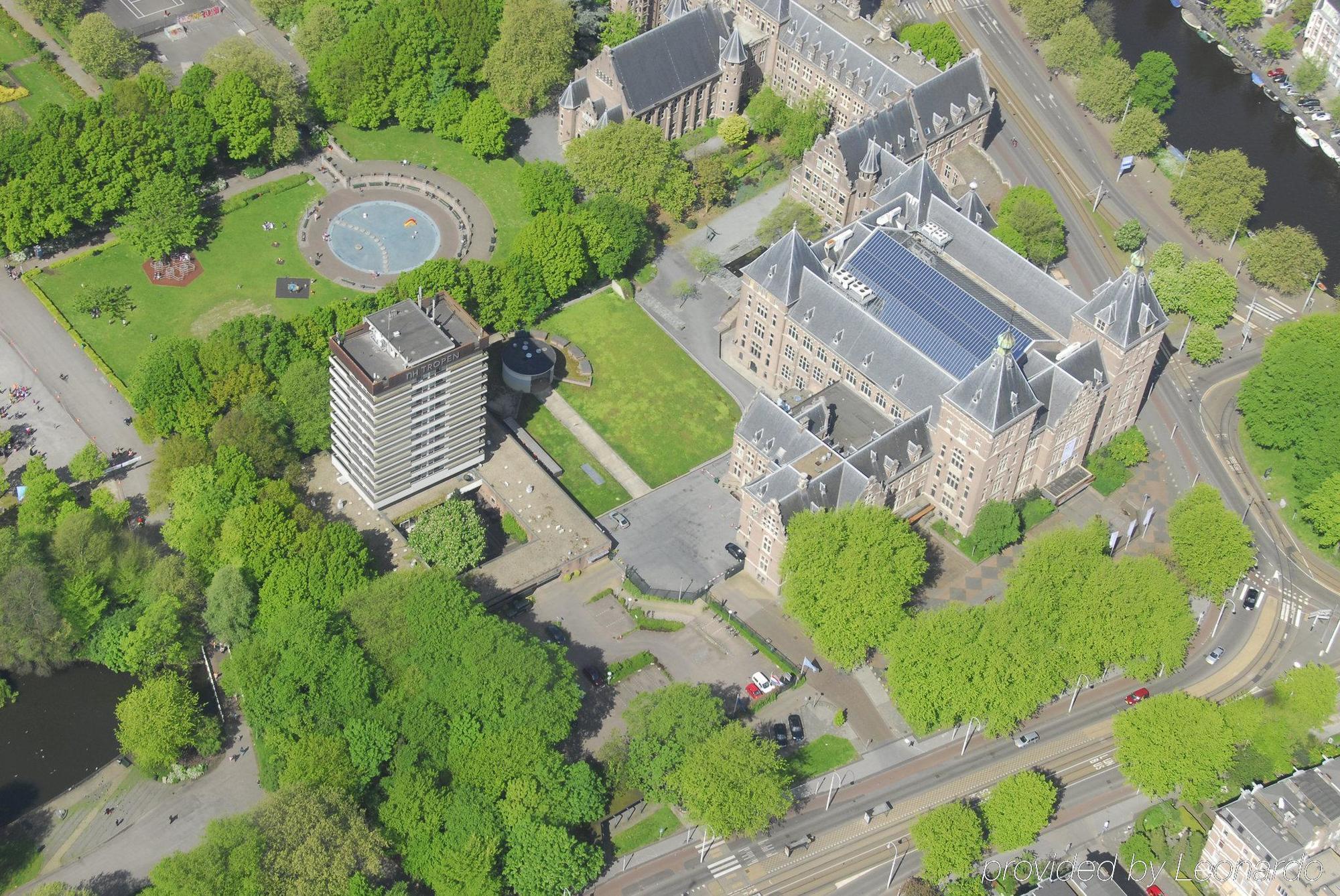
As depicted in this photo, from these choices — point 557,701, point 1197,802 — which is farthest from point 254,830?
point 1197,802

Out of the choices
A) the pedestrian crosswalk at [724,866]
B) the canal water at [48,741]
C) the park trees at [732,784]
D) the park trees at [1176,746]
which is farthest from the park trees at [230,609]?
the park trees at [1176,746]

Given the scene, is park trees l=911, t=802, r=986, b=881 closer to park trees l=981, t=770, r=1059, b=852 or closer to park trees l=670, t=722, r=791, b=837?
park trees l=981, t=770, r=1059, b=852

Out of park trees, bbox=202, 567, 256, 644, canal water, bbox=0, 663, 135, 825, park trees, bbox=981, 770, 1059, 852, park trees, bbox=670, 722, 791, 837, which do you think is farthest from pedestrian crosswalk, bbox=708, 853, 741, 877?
canal water, bbox=0, 663, 135, 825

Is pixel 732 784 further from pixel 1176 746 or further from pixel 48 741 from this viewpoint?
pixel 48 741

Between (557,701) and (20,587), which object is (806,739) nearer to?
(557,701)

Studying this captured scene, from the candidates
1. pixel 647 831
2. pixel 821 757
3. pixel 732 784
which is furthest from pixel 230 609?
pixel 821 757
